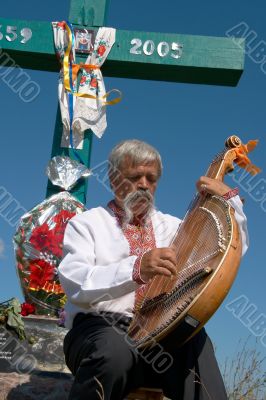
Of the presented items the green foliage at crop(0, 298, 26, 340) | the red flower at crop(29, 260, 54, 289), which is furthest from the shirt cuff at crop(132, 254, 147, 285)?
the red flower at crop(29, 260, 54, 289)

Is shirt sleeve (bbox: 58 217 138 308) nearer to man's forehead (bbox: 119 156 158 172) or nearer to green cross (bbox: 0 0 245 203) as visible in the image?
man's forehead (bbox: 119 156 158 172)

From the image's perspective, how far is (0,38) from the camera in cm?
514

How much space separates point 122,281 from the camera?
215 centimetres

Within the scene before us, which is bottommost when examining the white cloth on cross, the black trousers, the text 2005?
the black trousers

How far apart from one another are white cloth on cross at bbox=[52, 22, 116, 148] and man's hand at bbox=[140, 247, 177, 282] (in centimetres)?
303

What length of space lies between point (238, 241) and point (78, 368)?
2.43 ft

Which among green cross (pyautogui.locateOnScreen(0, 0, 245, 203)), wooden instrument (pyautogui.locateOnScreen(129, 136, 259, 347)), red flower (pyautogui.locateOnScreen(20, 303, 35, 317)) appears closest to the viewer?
wooden instrument (pyautogui.locateOnScreen(129, 136, 259, 347))

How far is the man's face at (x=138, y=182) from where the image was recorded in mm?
2635

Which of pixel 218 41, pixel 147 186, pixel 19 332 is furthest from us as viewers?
pixel 218 41

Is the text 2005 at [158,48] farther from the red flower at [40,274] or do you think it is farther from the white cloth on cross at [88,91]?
the red flower at [40,274]

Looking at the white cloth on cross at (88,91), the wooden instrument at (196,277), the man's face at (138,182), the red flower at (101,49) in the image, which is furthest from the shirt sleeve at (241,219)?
the red flower at (101,49)

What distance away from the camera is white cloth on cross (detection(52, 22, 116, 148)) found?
5.00 meters

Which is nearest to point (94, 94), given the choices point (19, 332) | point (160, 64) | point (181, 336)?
point (160, 64)

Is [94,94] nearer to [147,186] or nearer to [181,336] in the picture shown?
[147,186]
